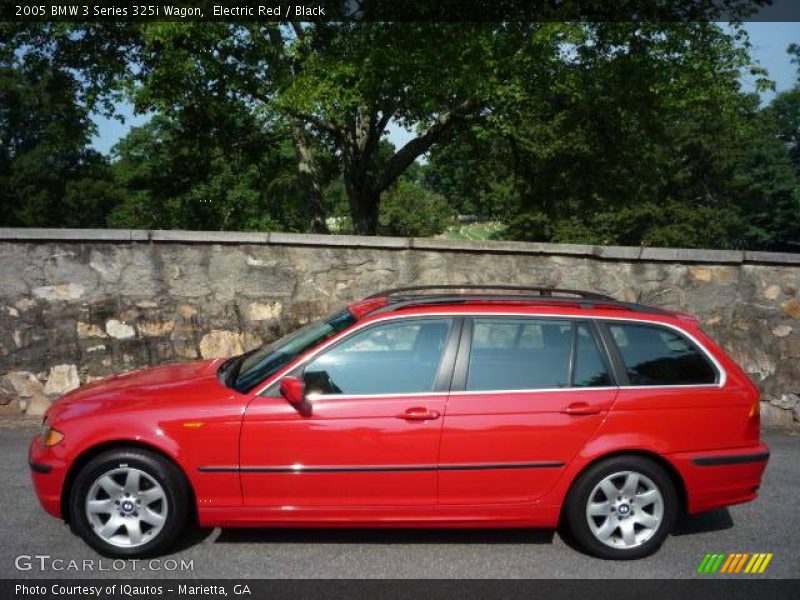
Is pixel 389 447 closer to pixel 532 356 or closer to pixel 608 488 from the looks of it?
pixel 532 356

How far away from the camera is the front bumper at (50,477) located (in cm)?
410

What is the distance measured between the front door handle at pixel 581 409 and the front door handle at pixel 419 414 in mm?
771

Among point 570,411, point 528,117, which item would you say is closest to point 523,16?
point 528,117

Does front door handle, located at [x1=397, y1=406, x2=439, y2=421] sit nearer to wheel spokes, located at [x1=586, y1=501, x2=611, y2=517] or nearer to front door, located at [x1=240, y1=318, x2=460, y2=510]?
front door, located at [x1=240, y1=318, x2=460, y2=510]

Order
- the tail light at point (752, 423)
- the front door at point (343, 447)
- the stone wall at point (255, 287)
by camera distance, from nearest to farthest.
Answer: the front door at point (343, 447) < the tail light at point (752, 423) < the stone wall at point (255, 287)

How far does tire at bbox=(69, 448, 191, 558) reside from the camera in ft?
13.4

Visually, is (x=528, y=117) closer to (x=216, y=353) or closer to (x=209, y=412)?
(x=216, y=353)

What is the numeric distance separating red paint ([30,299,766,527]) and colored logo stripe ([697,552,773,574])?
31cm

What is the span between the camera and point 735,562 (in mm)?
4293

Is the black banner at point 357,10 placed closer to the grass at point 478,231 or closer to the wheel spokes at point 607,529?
the wheel spokes at point 607,529

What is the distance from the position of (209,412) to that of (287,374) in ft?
1.60

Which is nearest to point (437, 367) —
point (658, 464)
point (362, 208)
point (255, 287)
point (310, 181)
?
point (658, 464)

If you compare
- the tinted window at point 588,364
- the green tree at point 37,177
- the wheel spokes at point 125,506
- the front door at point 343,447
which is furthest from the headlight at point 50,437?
the green tree at point 37,177

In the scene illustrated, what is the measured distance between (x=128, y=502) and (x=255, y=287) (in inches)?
162
